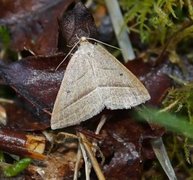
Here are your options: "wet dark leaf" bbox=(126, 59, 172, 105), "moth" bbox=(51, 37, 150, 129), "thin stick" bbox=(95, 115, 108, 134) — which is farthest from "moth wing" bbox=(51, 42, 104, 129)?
"wet dark leaf" bbox=(126, 59, 172, 105)

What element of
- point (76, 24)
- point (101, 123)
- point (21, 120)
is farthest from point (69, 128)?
point (76, 24)

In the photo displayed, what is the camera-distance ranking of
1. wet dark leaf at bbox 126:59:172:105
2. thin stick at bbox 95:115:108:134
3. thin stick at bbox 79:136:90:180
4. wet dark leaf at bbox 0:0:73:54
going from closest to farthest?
thin stick at bbox 79:136:90:180
thin stick at bbox 95:115:108:134
wet dark leaf at bbox 126:59:172:105
wet dark leaf at bbox 0:0:73:54

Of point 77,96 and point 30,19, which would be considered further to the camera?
point 30,19

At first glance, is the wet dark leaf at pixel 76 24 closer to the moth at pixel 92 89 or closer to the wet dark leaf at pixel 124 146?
the moth at pixel 92 89

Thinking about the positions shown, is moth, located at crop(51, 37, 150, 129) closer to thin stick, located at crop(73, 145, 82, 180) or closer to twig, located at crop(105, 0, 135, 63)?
thin stick, located at crop(73, 145, 82, 180)

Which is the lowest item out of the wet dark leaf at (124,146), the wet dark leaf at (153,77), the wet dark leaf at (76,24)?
the wet dark leaf at (124,146)

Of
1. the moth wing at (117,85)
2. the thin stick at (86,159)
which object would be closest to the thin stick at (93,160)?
the thin stick at (86,159)

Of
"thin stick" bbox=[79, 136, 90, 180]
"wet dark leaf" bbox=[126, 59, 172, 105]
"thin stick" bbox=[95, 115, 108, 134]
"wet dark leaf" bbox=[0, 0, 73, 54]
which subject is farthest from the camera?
"wet dark leaf" bbox=[0, 0, 73, 54]

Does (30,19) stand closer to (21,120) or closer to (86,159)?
(21,120)
